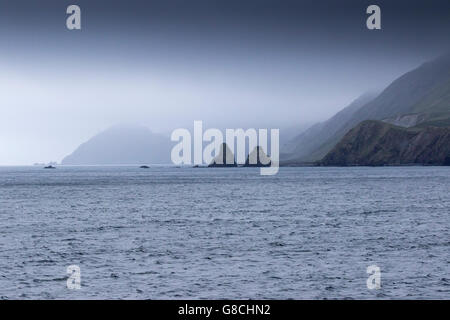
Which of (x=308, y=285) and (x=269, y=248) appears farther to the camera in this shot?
(x=269, y=248)

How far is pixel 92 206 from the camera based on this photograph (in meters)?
101

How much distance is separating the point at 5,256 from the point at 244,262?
18.1 metres

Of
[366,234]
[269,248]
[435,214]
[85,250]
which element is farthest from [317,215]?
[85,250]

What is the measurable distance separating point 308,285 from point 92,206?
7247 centimetres

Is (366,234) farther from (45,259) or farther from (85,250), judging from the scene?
(45,259)

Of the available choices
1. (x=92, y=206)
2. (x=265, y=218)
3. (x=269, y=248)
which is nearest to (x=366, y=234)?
(x=269, y=248)

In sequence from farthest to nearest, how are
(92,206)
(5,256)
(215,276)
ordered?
(92,206) < (5,256) < (215,276)

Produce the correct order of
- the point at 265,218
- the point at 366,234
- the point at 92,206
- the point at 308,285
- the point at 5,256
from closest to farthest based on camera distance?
the point at 308,285 < the point at 5,256 < the point at 366,234 < the point at 265,218 < the point at 92,206

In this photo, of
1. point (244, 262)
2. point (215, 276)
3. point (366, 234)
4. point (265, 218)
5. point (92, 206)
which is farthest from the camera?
point (92, 206)

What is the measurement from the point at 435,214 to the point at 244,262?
151ft

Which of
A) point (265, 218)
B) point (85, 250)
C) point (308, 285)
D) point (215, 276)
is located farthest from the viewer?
point (265, 218)

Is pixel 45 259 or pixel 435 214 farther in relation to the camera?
pixel 435 214

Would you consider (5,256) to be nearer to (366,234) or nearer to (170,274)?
(170,274)

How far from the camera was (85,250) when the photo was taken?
4788 centimetres
